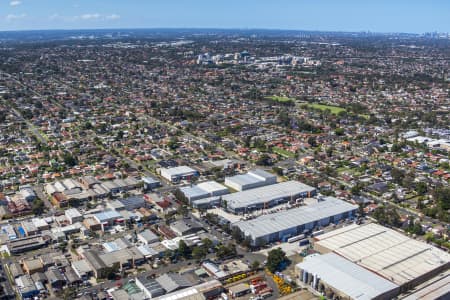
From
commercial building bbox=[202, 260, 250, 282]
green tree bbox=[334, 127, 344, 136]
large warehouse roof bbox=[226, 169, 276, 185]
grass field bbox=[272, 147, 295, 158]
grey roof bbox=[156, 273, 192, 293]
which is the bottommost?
commercial building bbox=[202, 260, 250, 282]

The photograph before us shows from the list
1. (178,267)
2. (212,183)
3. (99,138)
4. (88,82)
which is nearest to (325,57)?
(88,82)

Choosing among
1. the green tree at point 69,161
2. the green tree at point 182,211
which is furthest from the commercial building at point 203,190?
the green tree at point 69,161

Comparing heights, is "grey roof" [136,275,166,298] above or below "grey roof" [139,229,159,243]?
above

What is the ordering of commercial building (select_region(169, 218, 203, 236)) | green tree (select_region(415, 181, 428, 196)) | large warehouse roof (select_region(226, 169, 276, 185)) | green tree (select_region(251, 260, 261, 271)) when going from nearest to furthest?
green tree (select_region(251, 260, 261, 271)) < commercial building (select_region(169, 218, 203, 236)) < green tree (select_region(415, 181, 428, 196)) < large warehouse roof (select_region(226, 169, 276, 185))

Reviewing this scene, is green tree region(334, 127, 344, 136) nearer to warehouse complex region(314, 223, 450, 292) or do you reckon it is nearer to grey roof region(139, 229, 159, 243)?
warehouse complex region(314, 223, 450, 292)

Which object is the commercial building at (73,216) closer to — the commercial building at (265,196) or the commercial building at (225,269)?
the commercial building at (265,196)

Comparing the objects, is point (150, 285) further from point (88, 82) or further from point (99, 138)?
point (88, 82)

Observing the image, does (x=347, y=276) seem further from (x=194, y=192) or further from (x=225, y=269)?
(x=194, y=192)

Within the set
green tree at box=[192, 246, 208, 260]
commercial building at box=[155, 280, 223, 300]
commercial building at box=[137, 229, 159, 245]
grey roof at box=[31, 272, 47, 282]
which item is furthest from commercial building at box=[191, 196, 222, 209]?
grey roof at box=[31, 272, 47, 282]
